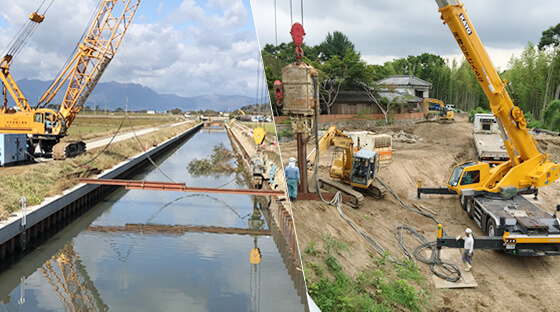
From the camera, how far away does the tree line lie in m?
12.6

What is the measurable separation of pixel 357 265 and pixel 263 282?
2397mm

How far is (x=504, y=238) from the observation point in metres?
8.30

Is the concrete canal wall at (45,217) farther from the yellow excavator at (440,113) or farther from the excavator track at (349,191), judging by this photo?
the yellow excavator at (440,113)

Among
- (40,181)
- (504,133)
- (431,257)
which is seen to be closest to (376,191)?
(504,133)

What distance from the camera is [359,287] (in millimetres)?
5969

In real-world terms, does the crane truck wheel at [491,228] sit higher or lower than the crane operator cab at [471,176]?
lower

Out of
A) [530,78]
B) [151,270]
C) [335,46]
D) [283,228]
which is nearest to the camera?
[151,270]

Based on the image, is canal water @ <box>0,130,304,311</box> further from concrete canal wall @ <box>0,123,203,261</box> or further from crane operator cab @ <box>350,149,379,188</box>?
crane operator cab @ <box>350,149,379,188</box>

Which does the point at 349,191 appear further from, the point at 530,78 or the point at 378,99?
the point at 530,78

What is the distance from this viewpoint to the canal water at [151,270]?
8.21m

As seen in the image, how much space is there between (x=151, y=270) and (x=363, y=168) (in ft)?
19.8

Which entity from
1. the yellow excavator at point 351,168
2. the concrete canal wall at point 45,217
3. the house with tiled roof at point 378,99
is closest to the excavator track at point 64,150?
the concrete canal wall at point 45,217

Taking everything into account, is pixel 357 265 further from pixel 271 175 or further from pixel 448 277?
pixel 271 175

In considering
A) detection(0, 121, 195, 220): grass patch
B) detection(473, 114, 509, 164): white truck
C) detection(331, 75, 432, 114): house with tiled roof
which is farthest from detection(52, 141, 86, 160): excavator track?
detection(473, 114, 509, 164): white truck
